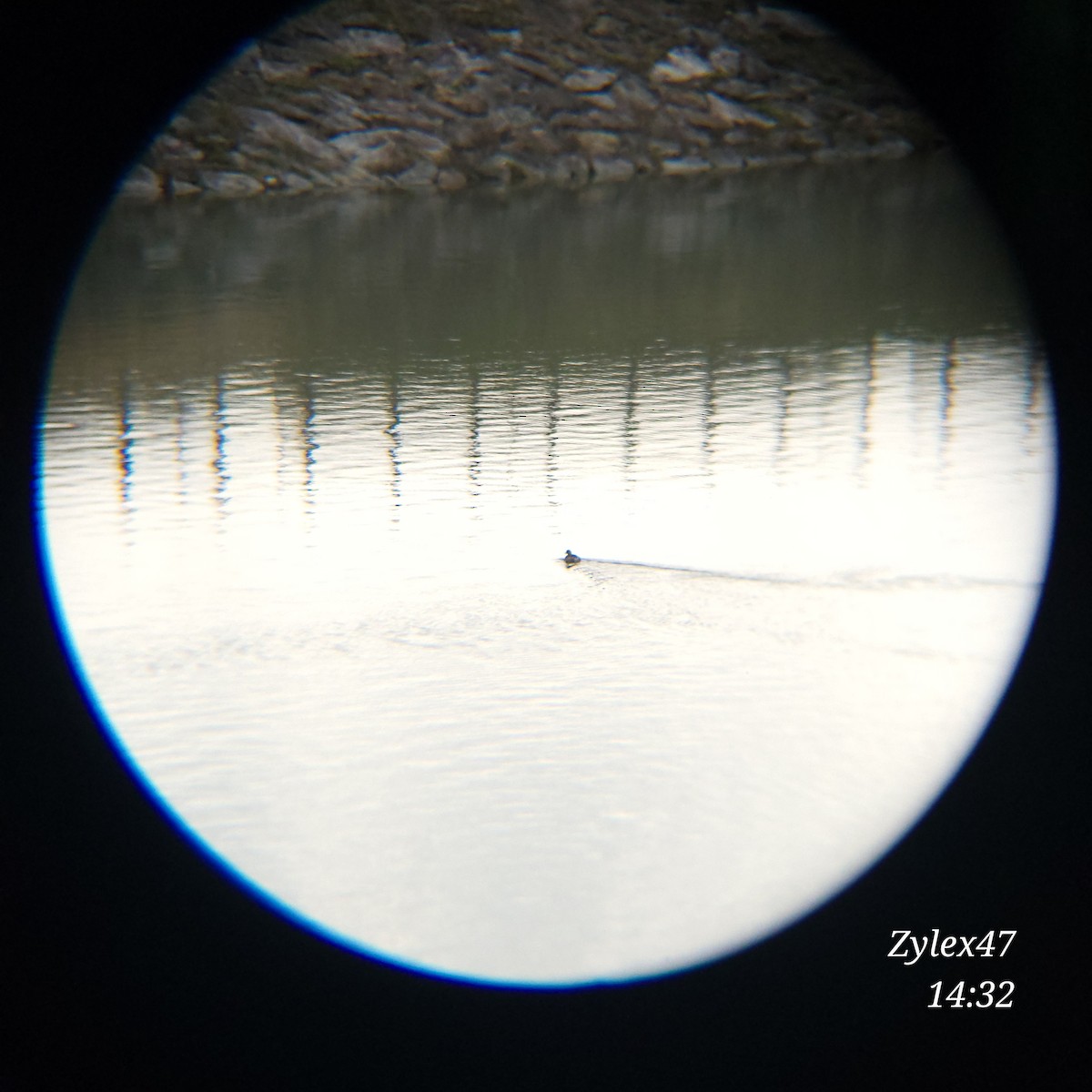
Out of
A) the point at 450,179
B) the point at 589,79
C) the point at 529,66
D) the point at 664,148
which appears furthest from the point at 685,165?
the point at 450,179

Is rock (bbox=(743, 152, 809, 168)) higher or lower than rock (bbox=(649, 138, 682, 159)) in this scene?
Result: lower

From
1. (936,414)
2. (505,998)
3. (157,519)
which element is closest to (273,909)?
(505,998)

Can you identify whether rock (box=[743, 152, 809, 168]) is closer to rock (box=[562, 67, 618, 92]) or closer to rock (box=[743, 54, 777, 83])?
rock (box=[743, 54, 777, 83])

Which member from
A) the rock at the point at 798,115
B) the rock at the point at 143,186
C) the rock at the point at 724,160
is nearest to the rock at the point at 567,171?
the rock at the point at 724,160

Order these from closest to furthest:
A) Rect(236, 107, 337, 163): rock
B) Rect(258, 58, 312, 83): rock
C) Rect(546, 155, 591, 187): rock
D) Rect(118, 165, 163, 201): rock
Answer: Rect(118, 165, 163, 201): rock → Rect(236, 107, 337, 163): rock → Rect(258, 58, 312, 83): rock → Rect(546, 155, 591, 187): rock

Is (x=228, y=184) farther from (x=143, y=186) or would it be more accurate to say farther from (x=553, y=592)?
(x=553, y=592)

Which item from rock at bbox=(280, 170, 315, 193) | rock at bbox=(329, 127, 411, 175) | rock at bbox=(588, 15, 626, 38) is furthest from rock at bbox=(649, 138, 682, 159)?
rock at bbox=(280, 170, 315, 193)
